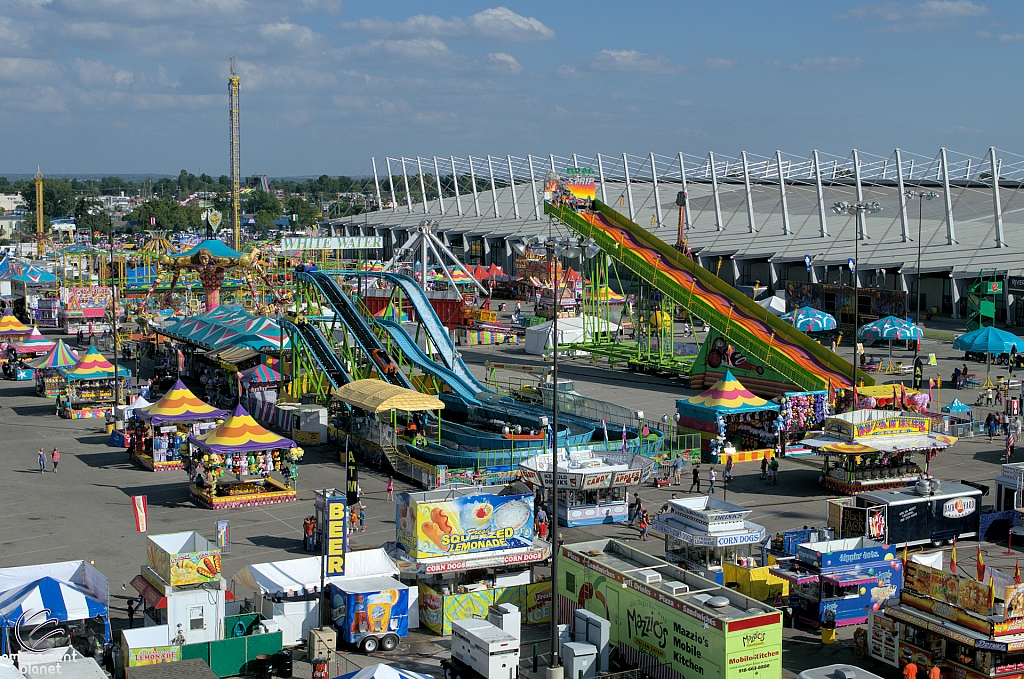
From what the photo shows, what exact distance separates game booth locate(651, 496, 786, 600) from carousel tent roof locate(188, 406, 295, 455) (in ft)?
46.2

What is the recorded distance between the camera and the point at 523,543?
2820cm

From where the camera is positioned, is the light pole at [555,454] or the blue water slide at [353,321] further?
the blue water slide at [353,321]

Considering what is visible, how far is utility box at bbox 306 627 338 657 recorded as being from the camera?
24.1 meters

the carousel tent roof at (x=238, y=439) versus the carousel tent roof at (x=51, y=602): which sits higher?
the carousel tent roof at (x=238, y=439)

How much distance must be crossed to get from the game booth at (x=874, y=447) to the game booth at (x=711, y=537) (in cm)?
918

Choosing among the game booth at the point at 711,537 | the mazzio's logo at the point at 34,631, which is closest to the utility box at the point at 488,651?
the game booth at the point at 711,537

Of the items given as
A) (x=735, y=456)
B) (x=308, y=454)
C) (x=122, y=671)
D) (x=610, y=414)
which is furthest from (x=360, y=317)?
(x=122, y=671)

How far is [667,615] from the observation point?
22422mm

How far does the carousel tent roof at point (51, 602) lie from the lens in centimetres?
2330

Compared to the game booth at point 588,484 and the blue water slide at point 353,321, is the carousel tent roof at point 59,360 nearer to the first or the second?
the blue water slide at point 353,321

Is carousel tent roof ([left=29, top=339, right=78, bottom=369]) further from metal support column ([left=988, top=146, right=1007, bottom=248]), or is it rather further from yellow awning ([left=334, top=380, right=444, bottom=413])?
metal support column ([left=988, top=146, right=1007, bottom=248])

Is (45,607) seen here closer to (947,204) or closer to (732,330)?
(732,330)

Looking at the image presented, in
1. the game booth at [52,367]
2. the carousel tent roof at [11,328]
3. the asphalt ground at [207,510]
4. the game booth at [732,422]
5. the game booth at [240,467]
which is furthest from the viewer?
the carousel tent roof at [11,328]

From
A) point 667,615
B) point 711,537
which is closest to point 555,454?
point 667,615
